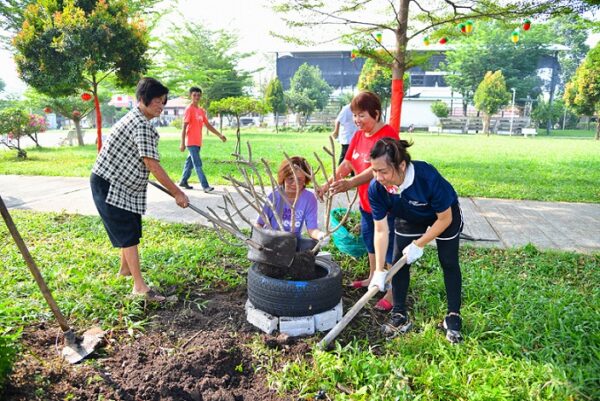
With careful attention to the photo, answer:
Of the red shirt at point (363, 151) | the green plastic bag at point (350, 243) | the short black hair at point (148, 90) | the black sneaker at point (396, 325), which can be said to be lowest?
the black sneaker at point (396, 325)

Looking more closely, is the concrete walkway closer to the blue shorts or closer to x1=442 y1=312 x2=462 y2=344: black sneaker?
the blue shorts

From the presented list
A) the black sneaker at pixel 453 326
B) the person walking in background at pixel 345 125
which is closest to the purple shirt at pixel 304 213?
the black sneaker at pixel 453 326

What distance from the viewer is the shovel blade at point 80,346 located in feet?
7.74

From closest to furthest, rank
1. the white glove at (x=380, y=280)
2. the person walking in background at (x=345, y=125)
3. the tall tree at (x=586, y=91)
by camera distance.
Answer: the white glove at (x=380, y=280), the person walking in background at (x=345, y=125), the tall tree at (x=586, y=91)

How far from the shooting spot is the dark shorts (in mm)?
3021

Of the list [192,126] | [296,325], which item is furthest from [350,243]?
[192,126]

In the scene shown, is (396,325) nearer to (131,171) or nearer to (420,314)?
(420,314)

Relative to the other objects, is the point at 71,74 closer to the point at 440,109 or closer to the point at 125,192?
the point at 125,192

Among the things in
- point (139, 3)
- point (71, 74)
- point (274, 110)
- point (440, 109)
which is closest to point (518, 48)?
point (440, 109)

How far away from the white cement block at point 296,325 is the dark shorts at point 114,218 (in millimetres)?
1292

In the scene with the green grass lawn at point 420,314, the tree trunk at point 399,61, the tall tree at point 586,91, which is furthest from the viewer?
the tall tree at point 586,91

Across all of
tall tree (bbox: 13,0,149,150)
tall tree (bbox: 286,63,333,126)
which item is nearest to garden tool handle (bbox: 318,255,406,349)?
tall tree (bbox: 13,0,149,150)

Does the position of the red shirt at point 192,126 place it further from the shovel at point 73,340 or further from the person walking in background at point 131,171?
the shovel at point 73,340

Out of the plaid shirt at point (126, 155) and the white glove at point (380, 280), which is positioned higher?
the plaid shirt at point (126, 155)
